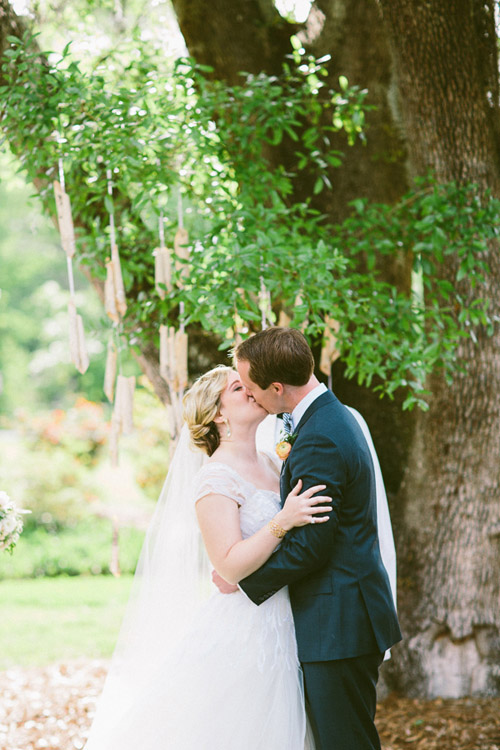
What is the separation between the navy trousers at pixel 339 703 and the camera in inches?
98.7

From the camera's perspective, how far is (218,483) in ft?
8.83

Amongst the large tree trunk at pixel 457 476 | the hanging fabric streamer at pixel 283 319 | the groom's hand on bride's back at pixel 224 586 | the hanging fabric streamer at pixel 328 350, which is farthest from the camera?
the large tree trunk at pixel 457 476

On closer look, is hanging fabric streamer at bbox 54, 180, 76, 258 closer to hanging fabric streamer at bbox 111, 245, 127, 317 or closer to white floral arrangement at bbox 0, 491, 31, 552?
hanging fabric streamer at bbox 111, 245, 127, 317

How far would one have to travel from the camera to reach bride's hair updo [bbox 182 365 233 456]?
116 inches

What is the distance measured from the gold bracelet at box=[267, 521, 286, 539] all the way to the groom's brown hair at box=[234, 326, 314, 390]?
467mm

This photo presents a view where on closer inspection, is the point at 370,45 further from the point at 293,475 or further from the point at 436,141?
the point at 293,475

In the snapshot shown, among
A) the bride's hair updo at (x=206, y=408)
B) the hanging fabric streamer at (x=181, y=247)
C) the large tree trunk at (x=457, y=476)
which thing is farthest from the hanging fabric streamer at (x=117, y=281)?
the large tree trunk at (x=457, y=476)

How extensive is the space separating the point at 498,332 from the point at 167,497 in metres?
2.40

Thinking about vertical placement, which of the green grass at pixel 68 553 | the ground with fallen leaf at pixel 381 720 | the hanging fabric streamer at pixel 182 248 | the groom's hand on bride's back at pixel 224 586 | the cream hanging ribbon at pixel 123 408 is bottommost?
the ground with fallen leaf at pixel 381 720

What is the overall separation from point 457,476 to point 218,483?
230 centimetres

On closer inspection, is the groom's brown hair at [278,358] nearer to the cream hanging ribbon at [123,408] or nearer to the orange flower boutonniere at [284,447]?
the orange flower boutonniere at [284,447]

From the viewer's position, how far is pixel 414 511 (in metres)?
4.64

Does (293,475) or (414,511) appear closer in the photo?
(293,475)

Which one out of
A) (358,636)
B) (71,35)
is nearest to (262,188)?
(358,636)
